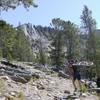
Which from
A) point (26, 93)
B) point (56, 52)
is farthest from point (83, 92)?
point (56, 52)

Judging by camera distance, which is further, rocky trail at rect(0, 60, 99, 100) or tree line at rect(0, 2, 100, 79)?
tree line at rect(0, 2, 100, 79)

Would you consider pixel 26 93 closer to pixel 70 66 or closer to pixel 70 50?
pixel 70 66

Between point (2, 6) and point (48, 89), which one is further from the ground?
point (2, 6)

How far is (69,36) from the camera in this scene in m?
86.9

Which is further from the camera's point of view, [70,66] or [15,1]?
[15,1]

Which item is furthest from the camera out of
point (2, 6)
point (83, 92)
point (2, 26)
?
point (2, 26)

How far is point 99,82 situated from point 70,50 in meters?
58.7

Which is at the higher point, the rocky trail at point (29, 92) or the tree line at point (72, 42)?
the tree line at point (72, 42)

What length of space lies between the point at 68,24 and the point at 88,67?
84.2 ft

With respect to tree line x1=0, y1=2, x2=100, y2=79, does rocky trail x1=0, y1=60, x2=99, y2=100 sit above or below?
below

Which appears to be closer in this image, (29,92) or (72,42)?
(29,92)

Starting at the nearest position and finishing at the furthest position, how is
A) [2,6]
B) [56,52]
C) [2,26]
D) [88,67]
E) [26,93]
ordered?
[26,93], [2,6], [2,26], [88,67], [56,52]

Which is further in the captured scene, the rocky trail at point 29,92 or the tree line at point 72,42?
the tree line at point 72,42

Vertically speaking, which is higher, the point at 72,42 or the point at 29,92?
the point at 72,42
